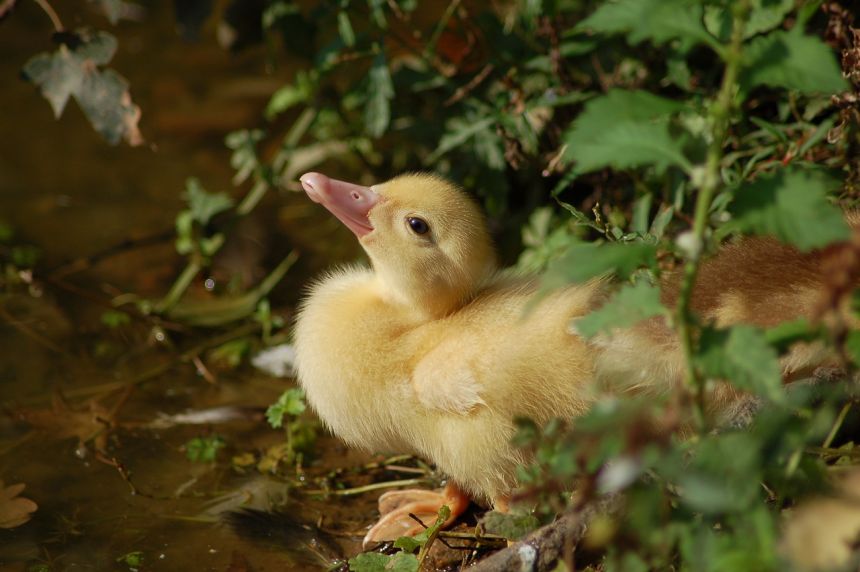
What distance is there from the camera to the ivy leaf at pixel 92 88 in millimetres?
3342

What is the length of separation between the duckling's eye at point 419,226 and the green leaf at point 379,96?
87cm

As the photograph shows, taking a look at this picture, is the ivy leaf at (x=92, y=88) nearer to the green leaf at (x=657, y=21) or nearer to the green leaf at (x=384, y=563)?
the green leaf at (x=384, y=563)

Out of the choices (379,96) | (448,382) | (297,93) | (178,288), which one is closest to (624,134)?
(448,382)

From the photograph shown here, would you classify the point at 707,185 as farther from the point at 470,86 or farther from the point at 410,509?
the point at 470,86

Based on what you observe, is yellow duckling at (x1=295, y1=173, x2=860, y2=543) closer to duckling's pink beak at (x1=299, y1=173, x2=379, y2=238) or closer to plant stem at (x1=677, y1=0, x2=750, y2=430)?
duckling's pink beak at (x1=299, y1=173, x2=379, y2=238)

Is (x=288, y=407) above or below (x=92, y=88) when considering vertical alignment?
below

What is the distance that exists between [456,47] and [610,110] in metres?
2.16

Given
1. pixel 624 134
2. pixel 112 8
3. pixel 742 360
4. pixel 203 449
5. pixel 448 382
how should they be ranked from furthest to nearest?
pixel 112 8
pixel 203 449
pixel 448 382
pixel 624 134
pixel 742 360

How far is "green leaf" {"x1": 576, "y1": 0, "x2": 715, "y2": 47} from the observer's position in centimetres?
177

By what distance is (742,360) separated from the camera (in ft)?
5.45

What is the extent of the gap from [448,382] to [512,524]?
418mm

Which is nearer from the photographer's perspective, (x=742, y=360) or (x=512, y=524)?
(x=742, y=360)

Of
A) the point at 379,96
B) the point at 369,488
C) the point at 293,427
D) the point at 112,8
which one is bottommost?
the point at 369,488

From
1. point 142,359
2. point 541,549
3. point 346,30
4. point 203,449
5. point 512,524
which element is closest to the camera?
point 541,549
